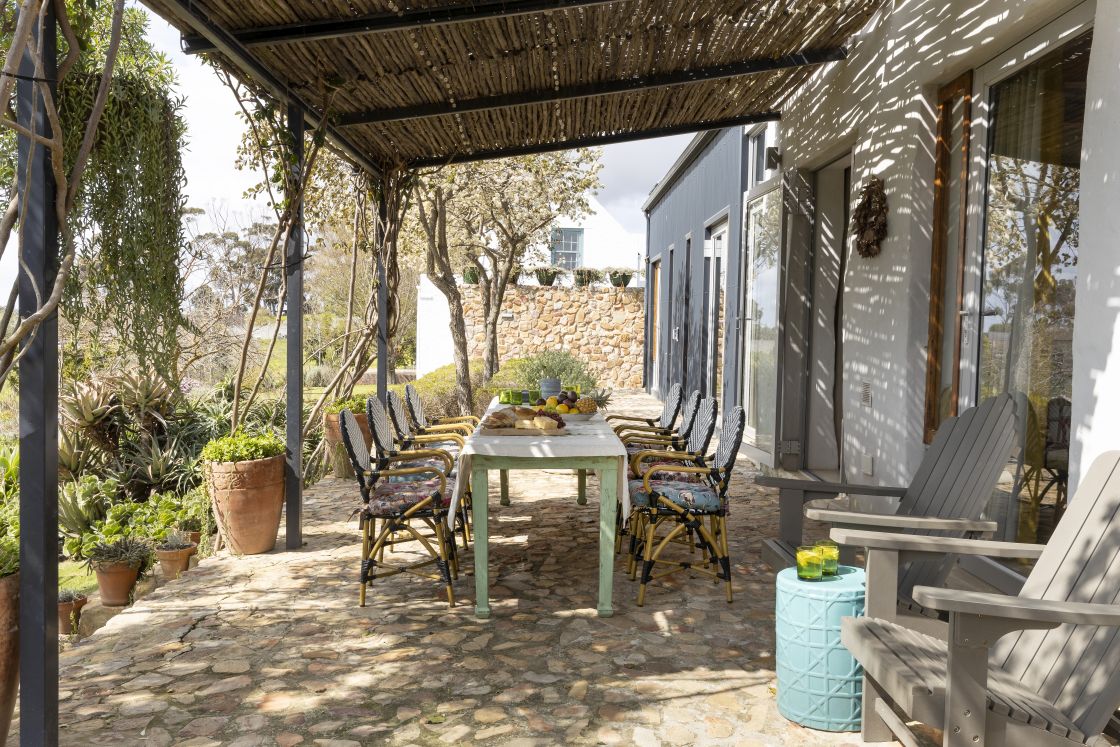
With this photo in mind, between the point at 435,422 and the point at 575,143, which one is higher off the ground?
the point at 575,143

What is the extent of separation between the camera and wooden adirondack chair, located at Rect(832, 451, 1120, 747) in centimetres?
189

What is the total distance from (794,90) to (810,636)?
197 inches

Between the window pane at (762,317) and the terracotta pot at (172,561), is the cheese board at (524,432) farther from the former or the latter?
the window pane at (762,317)

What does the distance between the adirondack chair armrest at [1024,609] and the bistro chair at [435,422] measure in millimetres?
3689

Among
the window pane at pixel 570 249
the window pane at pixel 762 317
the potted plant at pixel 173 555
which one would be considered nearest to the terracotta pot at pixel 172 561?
the potted plant at pixel 173 555

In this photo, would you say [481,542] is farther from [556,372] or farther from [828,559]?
[556,372]

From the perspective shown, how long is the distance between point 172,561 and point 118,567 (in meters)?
0.28

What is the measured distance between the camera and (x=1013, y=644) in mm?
2297

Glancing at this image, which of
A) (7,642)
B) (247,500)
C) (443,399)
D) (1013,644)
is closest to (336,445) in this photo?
(247,500)

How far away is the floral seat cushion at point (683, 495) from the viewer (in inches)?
155

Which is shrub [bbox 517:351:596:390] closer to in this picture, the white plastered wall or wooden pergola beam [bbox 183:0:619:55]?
the white plastered wall

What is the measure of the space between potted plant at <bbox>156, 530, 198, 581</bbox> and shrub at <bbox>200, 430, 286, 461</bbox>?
477 mm

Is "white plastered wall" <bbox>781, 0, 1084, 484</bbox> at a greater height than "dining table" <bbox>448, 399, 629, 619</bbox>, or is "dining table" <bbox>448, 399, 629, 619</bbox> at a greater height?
"white plastered wall" <bbox>781, 0, 1084, 484</bbox>

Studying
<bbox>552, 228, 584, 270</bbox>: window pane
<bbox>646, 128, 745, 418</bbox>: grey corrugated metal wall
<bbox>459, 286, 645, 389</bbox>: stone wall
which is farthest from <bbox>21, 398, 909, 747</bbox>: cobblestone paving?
<bbox>552, 228, 584, 270</bbox>: window pane
